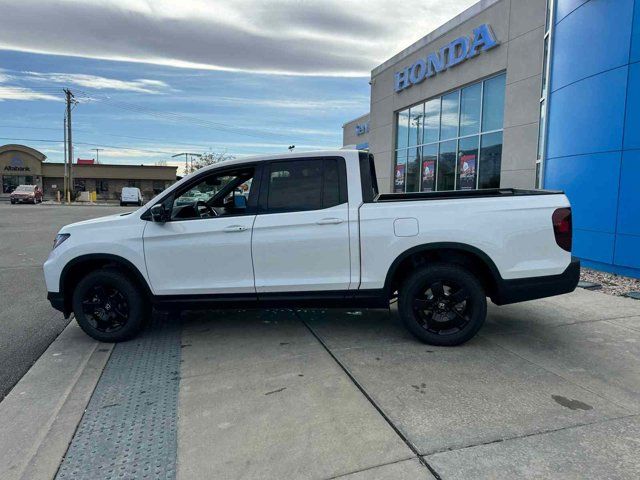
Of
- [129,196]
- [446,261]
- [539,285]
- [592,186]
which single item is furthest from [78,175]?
[539,285]

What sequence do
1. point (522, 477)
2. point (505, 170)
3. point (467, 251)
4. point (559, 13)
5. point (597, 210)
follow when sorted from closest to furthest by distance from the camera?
point (522, 477) < point (467, 251) < point (597, 210) < point (559, 13) < point (505, 170)

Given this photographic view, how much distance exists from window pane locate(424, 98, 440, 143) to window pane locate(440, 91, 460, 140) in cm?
35

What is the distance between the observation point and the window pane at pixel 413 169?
18375mm

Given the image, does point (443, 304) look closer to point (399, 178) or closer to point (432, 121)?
point (432, 121)

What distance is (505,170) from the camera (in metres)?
13.2

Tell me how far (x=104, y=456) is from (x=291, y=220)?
2.48m

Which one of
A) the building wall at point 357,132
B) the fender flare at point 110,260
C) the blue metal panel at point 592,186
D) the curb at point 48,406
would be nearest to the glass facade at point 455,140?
the blue metal panel at point 592,186

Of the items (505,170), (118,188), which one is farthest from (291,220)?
(118,188)

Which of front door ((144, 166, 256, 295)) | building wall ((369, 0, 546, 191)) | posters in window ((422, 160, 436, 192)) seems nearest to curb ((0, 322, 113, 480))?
front door ((144, 166, 256, 295))

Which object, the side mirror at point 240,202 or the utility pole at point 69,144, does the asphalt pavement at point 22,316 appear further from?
the utility pole at point 69,144

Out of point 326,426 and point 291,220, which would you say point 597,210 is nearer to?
point 291,220

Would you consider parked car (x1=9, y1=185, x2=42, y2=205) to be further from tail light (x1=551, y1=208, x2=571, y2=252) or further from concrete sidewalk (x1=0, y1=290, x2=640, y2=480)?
tail light (x1=551, y1=208, x2=571, y2=252)

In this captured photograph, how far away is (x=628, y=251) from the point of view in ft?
25.2

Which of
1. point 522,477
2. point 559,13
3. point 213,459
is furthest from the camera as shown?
point 559,13
